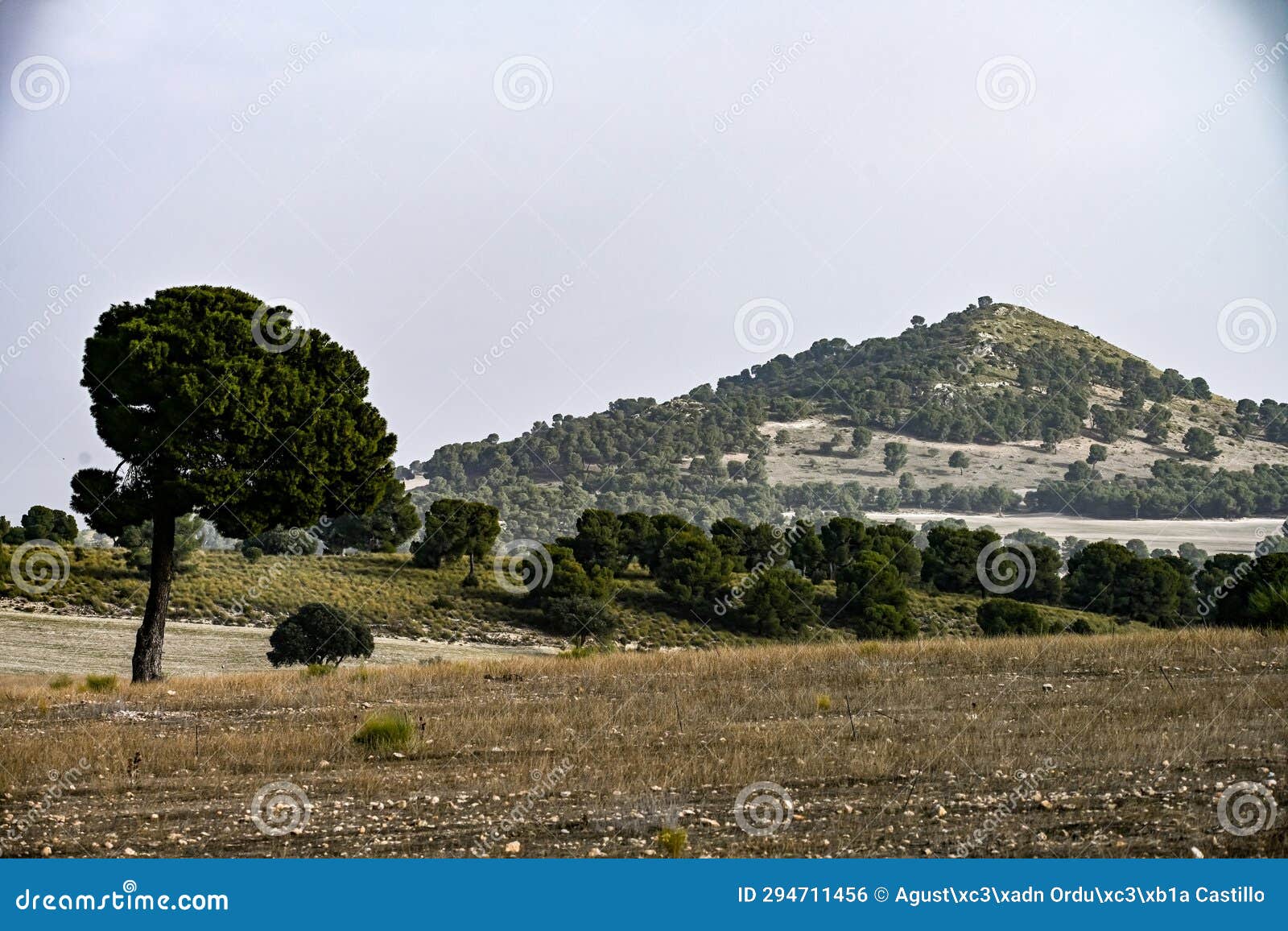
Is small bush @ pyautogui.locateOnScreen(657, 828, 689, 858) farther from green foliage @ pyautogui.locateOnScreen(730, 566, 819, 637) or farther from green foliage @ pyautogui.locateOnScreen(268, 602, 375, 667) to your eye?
green foliage @ pyautogui.locateOnScreen(730, 566, 819, 637)

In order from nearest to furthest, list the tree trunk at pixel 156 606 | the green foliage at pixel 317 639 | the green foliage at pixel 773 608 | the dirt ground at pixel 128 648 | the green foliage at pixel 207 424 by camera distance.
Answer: the green foliage at pixel 207 424
the tree trunk at pixel 156 606
the green foliage at pixel 317 639
the dirt ground at pixel 128 648
the green foliage at pixel 773 608

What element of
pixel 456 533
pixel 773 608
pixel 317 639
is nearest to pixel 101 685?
pixel 317 639

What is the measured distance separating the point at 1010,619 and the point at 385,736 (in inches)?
1619

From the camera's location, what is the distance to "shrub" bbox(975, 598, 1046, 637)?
49500 millimetres

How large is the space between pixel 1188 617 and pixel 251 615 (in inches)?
1650

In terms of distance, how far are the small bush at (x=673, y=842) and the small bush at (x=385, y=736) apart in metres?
5.53

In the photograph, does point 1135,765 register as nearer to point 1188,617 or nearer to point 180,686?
point 180,686

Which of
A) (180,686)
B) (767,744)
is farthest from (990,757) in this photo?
(180,686)

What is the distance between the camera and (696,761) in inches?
469

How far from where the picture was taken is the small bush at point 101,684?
2281 centimetres

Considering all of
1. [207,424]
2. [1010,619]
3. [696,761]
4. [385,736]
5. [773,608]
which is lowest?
[385,736]

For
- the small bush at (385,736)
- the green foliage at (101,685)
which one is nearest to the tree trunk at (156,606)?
the green foliage at (101,685)

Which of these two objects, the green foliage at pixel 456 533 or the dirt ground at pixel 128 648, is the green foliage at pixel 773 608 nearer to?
the dirt ground at pixel 128 648

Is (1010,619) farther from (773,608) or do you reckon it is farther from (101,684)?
(101,684)
